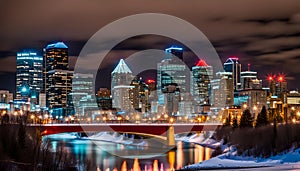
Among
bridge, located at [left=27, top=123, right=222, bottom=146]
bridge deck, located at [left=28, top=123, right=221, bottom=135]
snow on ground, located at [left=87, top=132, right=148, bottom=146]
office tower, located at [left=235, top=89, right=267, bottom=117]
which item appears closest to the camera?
bridge deck, located at [left=28, top=123, right=221, bottom=135]

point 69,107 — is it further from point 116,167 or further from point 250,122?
point 116,167

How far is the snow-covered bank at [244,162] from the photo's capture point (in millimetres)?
36209

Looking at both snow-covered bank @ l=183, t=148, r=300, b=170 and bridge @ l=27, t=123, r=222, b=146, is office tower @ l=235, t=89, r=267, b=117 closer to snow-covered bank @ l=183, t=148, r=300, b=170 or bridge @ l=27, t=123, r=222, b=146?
bridge @ l=27, t=123, r=222, b=146

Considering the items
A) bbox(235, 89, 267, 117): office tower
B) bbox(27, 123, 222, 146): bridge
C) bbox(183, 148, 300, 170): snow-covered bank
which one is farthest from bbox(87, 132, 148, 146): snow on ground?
bbox(235, 89, 267, 117): office tower

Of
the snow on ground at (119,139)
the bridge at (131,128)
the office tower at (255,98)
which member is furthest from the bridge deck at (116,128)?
the office tower at (255,98)

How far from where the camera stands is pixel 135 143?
8488cm

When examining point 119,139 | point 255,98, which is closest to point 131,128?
point 119,139

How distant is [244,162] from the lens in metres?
40.7

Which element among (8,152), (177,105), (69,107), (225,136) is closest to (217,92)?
(177,105)

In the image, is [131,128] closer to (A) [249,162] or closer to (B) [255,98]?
(A) [249,162]

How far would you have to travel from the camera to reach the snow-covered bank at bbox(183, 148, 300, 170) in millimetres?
36209

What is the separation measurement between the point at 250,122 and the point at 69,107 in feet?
393

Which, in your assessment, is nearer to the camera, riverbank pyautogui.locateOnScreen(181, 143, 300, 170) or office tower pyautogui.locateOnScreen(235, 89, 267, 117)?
riverbank pyautogui.locateOnScreen(181, 143, 300, 170)

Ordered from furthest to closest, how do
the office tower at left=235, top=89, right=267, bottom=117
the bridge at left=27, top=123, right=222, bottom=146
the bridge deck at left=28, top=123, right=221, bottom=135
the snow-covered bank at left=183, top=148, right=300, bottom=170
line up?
the office tower at left=235, top=89, right=267, bottom=117
the bridge at left=27, top=123, right=222, bottom=146
the bridge deck at left=28, top=123, right=221, bottom=135
the snow-covered bank at left=183, top=148, right=300, bottom=170
